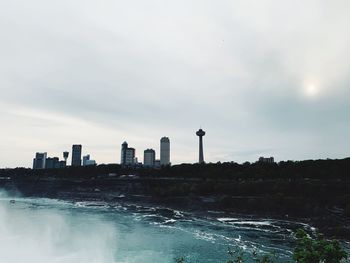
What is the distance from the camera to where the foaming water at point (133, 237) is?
6046 centimetres

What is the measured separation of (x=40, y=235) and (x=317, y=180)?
328 feet

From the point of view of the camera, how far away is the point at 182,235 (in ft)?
266

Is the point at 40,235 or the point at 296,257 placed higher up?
the point at 296,257

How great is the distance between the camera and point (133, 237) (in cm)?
7781

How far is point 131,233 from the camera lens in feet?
272

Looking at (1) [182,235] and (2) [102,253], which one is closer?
(2) [102,253]

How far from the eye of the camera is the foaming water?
2380 inches

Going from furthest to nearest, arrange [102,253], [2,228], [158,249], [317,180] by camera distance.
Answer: [317,180] < [2,228] < [158,249] < [102,253]

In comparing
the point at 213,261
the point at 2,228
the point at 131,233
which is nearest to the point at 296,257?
the point at 213,261

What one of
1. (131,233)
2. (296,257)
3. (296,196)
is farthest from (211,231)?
(296,257)

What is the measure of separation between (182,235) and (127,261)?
26.0 metres

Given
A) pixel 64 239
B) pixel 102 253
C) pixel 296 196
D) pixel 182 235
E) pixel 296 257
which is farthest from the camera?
pixel 296 196

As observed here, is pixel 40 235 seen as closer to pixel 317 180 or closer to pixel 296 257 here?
pixel 296 257

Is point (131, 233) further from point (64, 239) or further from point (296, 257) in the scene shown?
point (296, 257)
